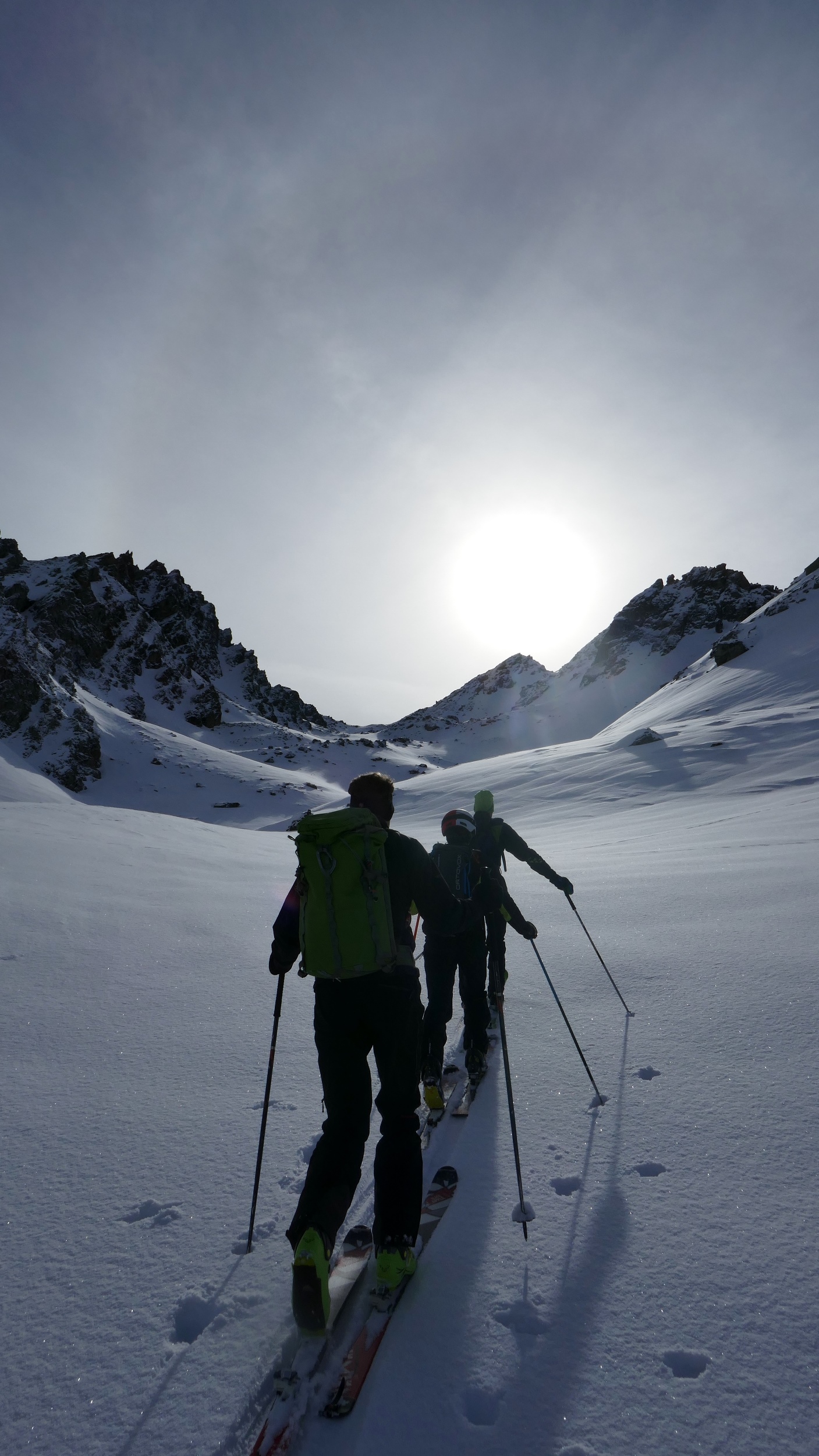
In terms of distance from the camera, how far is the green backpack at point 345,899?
2.88 meters

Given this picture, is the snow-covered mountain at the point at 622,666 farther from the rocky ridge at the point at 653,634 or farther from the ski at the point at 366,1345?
the ski at the point at 366,1345

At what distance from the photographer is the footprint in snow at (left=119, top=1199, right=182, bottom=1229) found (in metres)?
3.04

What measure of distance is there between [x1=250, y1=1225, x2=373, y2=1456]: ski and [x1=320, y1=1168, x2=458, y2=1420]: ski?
110 mm

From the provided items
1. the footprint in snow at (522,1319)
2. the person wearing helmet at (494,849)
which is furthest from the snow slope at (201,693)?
the footprint in snow at (522,1319)

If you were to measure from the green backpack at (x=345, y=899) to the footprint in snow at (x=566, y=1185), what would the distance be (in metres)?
1.63

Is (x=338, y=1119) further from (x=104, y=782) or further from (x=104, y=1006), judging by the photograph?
(x=104, y=782)

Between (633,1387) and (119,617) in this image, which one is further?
(119,617)

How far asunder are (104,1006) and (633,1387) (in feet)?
15.8

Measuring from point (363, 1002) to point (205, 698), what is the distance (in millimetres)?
87087

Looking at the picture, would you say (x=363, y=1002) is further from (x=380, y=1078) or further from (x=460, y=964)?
(x=460, y=964)

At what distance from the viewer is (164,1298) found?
2.61m

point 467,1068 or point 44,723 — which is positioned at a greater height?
point 44,723

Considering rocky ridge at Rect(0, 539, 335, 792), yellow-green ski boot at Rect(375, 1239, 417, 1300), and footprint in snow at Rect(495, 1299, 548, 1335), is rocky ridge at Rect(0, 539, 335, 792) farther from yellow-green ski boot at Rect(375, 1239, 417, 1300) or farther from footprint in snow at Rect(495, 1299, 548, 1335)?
footprint in snow at Rect(495, 1299, 548, 1335)

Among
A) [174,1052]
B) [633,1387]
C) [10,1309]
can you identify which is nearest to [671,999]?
[633,1387]
